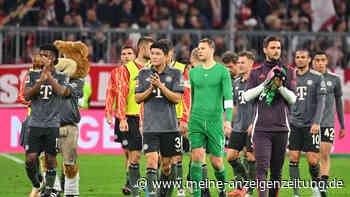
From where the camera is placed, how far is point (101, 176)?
16.5 meters

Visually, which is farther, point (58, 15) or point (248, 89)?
point (58, 15)

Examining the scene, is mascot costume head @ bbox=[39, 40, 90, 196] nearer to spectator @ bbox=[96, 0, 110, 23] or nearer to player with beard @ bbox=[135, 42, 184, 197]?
player with beard @ bbox=[135, 42, 184, 197]

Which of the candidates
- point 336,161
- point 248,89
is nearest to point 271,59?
point 248,89

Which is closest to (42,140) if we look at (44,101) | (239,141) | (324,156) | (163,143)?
(44,101)

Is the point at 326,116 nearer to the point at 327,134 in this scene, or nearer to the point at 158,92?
the point at 327,134

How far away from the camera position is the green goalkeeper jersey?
1159 centimetres

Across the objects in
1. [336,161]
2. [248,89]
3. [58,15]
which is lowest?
[336,161]

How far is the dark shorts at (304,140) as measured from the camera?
13258 mm

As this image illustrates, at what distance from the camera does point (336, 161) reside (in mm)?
20719

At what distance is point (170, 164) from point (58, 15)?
40.8 ft

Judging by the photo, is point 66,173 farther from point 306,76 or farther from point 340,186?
point 340,186

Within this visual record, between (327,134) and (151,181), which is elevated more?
(327,134)

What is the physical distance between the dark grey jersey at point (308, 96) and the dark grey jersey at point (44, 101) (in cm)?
417

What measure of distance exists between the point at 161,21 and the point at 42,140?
12151 millimetres
